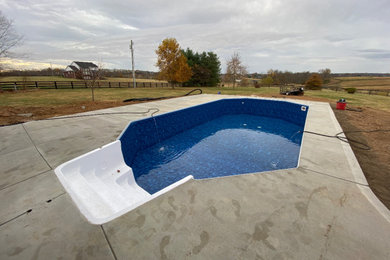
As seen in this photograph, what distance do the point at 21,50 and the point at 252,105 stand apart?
18237 mm

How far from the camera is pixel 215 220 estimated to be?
1900 millimetres

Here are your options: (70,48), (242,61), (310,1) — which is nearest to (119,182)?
(310,1)

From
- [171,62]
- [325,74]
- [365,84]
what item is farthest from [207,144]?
[365,84]

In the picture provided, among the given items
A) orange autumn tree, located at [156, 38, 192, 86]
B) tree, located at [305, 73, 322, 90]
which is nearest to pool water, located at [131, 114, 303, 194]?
orange autumn tree, located at [156, 38, 192, 86]

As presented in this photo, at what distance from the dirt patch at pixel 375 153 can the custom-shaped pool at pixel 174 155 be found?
1.55m

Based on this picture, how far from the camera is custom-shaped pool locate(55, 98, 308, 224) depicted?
9.01ft

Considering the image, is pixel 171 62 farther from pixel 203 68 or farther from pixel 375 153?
pixel 375 153

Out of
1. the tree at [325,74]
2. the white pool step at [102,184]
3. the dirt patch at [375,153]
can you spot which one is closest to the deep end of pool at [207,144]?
the white pool step at [102,184]

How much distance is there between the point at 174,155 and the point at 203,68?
2502 centimetres

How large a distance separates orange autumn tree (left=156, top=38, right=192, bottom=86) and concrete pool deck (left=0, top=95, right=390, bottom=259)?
19765 millimetres

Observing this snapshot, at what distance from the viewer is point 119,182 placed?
366 cm

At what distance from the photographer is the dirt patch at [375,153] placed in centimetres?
270

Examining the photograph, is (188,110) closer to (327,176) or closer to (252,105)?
(252,105)

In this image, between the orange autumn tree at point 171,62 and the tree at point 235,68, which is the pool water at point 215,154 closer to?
the orange autumn tree at point 171,62
